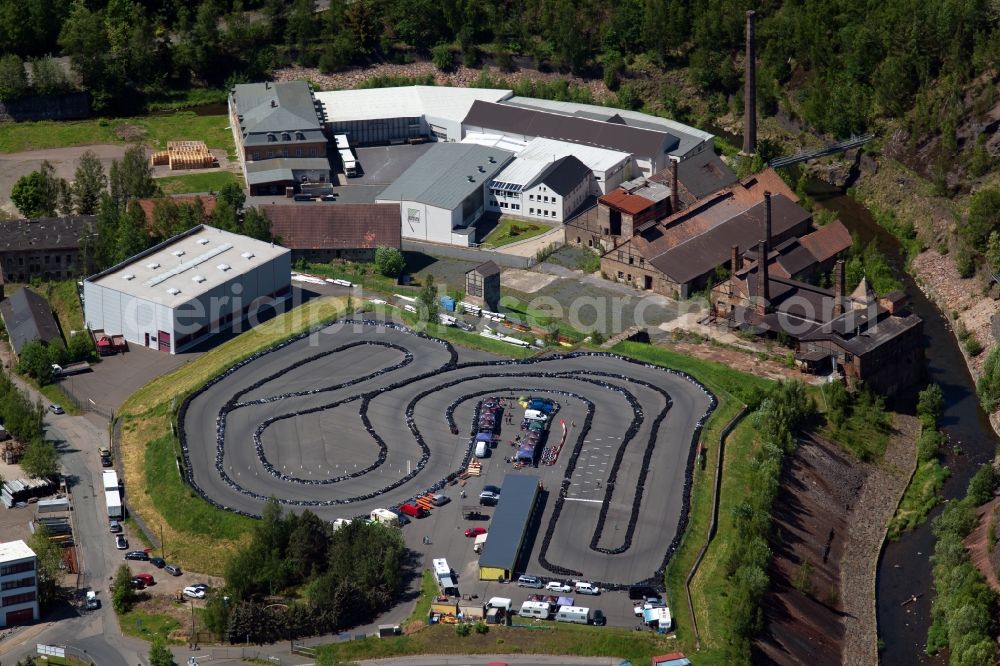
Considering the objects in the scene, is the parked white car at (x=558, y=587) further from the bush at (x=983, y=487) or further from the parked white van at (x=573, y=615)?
the bush at (x=983, y=487)

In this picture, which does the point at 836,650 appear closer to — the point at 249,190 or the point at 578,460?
the point at 578,460

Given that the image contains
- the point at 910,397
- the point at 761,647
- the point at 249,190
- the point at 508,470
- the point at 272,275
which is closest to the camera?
the point at 761,647

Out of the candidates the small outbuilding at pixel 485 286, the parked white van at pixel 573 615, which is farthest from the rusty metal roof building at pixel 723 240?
the parked white van at pixel 573 615

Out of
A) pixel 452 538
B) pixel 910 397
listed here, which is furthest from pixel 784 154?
pixel 452 538

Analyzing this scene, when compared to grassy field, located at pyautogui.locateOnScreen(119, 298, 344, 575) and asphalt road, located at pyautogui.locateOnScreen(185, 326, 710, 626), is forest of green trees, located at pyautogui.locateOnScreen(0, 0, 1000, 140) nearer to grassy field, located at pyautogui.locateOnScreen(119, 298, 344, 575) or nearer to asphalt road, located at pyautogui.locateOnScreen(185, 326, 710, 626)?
asphalt road, located at pyautogui.locateOnScreen(185, 326, 710, 626)

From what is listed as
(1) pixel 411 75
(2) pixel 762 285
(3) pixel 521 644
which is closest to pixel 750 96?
(1) pixel 411 75

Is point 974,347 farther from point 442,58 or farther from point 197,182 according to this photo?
point 442,58

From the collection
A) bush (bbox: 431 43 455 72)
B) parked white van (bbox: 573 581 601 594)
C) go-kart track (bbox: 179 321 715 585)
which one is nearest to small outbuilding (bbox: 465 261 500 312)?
go-kart track (bbox: 179 321 715 585)
